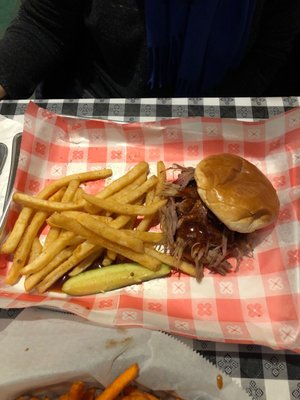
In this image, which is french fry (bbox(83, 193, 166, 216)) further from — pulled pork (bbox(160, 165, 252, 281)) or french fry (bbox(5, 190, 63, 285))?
french fry (bbox(5, 190, 63, 285))

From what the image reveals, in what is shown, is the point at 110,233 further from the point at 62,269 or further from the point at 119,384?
the point at 119,384

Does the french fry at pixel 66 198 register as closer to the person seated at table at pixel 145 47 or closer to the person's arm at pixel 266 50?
the person seated at table at pixel 145 47

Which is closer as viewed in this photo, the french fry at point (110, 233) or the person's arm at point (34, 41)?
the french fry at point (110, 233)

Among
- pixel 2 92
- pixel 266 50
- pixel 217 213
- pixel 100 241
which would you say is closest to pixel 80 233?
pixel 100 241

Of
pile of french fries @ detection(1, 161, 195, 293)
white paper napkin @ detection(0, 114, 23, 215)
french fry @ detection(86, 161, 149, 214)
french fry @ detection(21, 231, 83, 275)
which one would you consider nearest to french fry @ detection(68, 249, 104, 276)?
pile of french fries @ detection(1, 161, 195, 293)

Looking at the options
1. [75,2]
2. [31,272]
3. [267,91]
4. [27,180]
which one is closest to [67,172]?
[27,180]

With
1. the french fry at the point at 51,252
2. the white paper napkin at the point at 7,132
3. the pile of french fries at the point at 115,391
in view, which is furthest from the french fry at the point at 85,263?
the white paper napkin at the point at 7,132
